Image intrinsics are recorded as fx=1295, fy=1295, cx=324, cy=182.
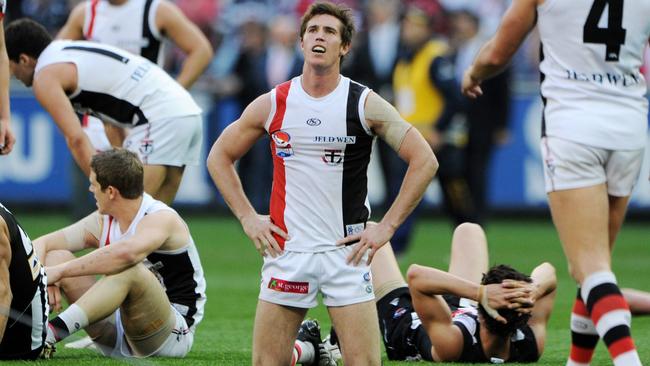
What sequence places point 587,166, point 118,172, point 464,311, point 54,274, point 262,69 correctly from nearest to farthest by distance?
point 587,166
point 54,274
point 118,172
point 464,311
point 262,69

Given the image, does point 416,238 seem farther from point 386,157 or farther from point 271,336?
point 271,336

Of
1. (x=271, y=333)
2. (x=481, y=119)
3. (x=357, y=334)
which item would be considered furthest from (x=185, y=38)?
(x=481, y=119)

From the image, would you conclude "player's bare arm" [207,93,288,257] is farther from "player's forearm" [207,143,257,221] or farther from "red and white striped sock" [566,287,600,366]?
"red and white striped sock" [566,287,600,366]

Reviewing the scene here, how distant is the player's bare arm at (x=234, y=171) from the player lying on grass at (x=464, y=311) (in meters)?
1.18

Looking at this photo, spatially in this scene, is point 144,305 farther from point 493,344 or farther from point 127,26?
point 127,26

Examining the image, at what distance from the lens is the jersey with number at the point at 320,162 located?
19.1 feet

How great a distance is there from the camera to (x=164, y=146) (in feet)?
28.6

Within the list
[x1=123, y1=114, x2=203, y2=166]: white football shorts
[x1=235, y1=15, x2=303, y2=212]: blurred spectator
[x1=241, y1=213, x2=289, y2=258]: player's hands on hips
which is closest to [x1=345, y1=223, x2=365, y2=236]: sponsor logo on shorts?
[x1=241, y1=213, x2=289, y2=258]: player's hands on hips

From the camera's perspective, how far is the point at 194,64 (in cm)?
988

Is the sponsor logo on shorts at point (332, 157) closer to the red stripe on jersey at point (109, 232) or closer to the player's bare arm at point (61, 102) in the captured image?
the red stripe on jersey at point (109, 232)

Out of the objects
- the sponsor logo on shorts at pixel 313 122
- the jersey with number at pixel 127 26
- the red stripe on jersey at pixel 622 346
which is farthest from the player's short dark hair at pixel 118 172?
the jersey with number at pixel 127 26

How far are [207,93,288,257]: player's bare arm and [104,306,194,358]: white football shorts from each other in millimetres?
1329

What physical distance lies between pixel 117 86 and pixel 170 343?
2186 mm

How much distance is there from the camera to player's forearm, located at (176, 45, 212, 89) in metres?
9.84
